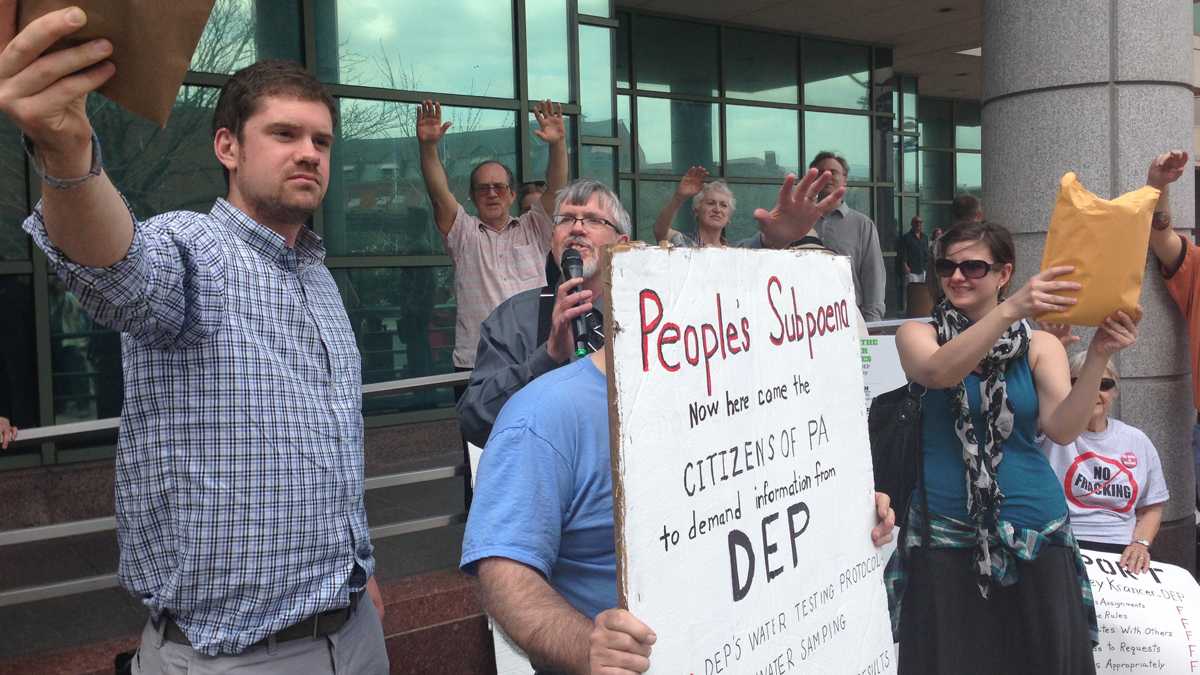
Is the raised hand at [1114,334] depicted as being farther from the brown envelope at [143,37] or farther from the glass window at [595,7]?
the glass window at [595,7]

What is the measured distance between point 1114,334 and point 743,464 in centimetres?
201

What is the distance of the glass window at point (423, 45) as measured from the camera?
761cm

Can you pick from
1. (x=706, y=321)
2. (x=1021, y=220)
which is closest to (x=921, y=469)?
(x=706, y=321)

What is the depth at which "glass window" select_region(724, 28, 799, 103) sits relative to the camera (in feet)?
48.1

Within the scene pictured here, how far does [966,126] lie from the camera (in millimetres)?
Result: 19797

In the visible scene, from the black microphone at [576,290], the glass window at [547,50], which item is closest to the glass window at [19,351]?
the glass window at [547,50]

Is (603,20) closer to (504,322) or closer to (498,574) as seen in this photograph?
(504,322)

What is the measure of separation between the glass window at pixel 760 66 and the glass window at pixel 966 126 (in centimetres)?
579

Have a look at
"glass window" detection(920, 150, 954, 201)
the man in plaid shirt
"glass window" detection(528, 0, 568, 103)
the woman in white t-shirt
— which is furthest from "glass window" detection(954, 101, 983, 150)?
the man in plaid shirt

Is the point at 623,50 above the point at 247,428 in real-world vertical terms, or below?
above

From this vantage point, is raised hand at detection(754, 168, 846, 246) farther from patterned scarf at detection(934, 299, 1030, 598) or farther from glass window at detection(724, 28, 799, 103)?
glass window at detection(724, 28, 799, 103)

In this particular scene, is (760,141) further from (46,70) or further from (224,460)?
(46,70)

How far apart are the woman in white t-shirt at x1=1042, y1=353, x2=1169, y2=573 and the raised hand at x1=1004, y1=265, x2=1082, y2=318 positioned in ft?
4.65

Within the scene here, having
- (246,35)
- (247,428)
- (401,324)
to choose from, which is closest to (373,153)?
(246,35)
